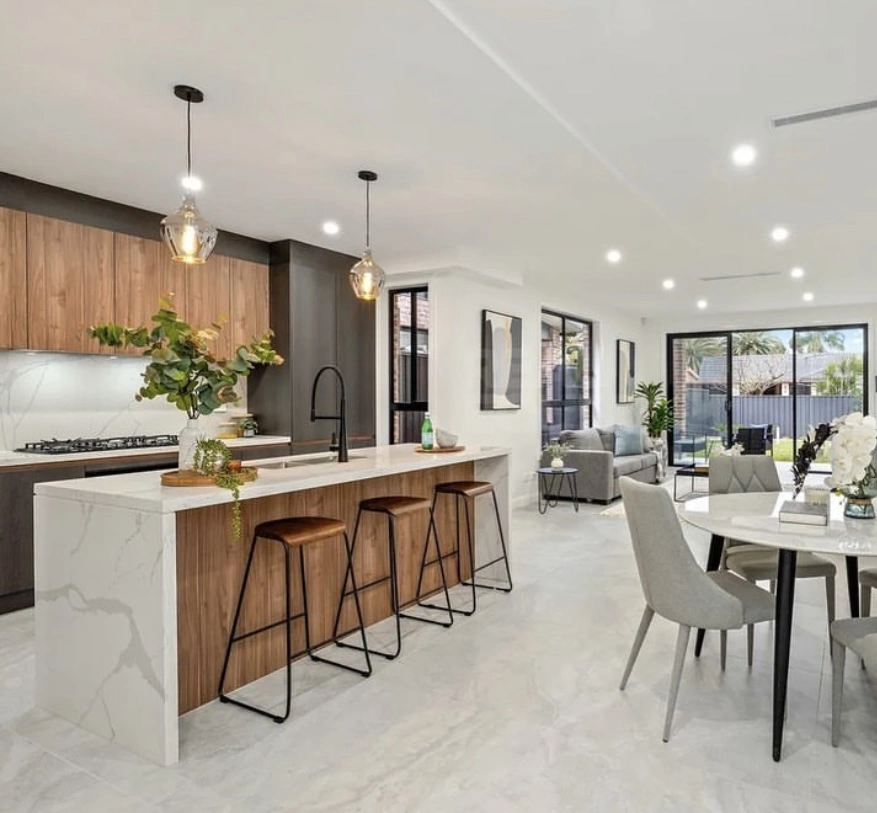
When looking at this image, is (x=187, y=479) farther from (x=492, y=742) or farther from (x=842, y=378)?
(x=842, y=378)

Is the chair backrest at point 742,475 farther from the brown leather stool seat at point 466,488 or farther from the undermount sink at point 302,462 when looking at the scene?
the undermount sink at point 302,462

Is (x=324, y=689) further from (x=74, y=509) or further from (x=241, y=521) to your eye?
(x=74, y=509)

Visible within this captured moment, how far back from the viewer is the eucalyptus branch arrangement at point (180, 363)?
2.51 meters

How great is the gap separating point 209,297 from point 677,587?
4.13 metres

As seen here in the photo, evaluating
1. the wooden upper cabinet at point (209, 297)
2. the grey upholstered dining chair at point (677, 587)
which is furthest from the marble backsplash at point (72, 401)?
the grey upholstered dining chair at point (677, 587)

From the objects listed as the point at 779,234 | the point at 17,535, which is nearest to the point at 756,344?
the point at 779,234

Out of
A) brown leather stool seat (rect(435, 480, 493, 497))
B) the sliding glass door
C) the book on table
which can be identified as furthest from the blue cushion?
the book on table

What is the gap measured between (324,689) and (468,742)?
0.74 metres

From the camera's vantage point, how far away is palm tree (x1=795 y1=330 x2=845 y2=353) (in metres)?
9.98

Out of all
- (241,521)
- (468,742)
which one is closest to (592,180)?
(241,521)

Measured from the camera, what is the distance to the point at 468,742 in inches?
93.1

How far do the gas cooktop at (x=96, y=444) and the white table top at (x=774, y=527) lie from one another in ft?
11.7

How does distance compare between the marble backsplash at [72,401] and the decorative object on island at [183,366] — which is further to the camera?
the marble backsplash at [72,401]

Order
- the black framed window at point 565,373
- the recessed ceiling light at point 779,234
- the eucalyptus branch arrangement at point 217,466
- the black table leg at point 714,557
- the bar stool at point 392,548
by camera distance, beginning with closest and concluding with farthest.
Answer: the eucalyptus branch arrangement at point 217,466
the black table leg at point 714,557
the bar stool at point 392,548
the recessed ceiling light at point 779,234
the black framed window at point 565,373
